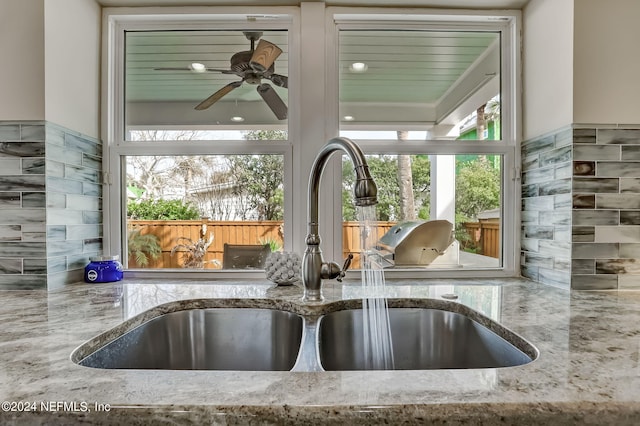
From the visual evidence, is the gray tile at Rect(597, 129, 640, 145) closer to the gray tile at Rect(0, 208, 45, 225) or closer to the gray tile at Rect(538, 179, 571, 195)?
the gray tile at Rect(538, 179, 571, 195)

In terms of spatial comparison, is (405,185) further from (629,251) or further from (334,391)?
(334,391)

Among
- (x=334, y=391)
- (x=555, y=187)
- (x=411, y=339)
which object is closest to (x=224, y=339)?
(x=411, y=339)

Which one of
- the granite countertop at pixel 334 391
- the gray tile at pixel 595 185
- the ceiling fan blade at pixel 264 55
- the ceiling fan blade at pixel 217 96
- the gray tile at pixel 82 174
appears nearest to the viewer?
the granite countertop at pixel 334 391

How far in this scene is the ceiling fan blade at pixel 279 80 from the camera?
1.61m

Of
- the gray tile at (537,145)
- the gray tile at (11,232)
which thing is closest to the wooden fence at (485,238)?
the gray tile at (537,145)

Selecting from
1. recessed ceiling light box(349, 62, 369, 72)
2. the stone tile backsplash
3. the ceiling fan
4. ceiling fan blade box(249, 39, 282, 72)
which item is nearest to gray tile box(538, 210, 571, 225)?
the stone tile backsplash

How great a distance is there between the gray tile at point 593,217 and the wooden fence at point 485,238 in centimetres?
37

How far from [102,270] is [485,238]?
159 cm

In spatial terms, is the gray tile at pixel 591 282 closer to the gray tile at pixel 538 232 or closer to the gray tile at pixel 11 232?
the gray tile at pixel 538 232

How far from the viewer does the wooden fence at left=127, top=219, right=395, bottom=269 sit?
1638 mm

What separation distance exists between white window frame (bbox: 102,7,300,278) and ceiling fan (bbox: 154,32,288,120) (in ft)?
0.16

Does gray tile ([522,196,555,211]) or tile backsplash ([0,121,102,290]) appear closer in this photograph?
tile backsplash ([0,121,102,290])

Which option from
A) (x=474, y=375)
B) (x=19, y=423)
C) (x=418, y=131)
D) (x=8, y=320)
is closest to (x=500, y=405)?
(x=474, y=375)

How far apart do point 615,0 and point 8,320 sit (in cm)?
209
